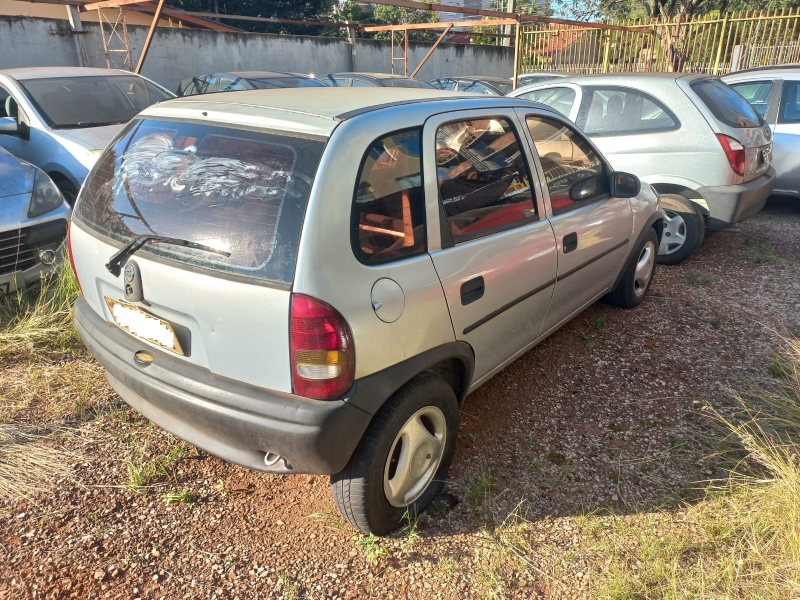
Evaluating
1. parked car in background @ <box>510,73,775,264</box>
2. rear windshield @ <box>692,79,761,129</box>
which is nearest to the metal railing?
rear windshield @ <box>692,79,761,129</box>

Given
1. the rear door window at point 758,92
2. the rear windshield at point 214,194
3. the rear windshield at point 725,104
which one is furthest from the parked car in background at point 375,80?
the rear windshield at point 214,194

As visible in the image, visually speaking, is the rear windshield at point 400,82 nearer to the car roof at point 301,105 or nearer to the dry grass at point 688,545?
the car roof at point 301,105

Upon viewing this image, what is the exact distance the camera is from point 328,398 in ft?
6.32

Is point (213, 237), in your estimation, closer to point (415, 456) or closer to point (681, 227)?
point (415, 456)

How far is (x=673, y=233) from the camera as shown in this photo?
539 centimetres

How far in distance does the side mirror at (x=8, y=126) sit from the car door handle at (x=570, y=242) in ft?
18.0

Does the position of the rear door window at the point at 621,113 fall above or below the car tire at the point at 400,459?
above

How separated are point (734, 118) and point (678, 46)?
384 inches

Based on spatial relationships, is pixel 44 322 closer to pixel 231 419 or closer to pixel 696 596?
pixel 231 419

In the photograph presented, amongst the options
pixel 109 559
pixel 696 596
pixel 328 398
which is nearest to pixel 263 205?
pixel 328 398

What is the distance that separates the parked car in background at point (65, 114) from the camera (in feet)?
18.1

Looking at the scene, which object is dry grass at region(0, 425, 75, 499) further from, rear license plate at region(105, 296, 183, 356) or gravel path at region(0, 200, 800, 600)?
rear license plate at region(105, 296, 183, 356)

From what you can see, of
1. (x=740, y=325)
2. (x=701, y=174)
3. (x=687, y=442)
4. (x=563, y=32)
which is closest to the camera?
(x=687, y=442)

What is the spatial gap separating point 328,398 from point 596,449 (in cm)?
166
